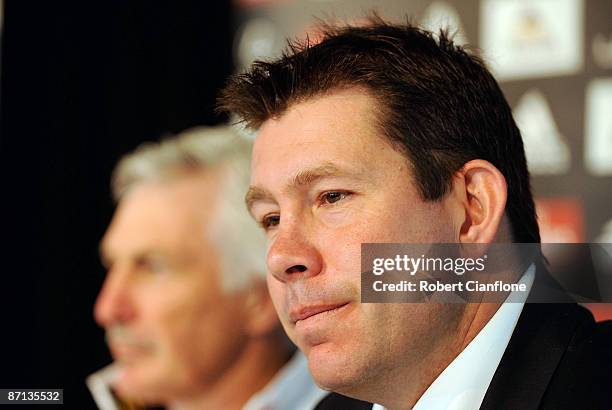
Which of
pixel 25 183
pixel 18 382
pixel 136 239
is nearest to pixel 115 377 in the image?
pixel 136 239

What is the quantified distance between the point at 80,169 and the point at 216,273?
0.72 meters

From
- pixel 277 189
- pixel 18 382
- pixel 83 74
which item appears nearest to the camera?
pixel 277 189

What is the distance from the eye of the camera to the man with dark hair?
938 mm

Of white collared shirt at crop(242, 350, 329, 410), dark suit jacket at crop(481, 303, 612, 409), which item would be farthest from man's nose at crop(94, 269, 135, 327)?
dark suit jacket at crop(481, 303, 612, 409)

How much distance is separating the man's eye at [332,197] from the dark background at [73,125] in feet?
4.46

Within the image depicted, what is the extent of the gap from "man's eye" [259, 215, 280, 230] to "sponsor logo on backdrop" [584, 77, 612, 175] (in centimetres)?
Answer: 96

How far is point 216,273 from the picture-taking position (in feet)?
5.92

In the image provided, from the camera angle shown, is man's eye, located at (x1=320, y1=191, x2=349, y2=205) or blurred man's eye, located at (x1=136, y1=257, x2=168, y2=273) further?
blurred man's eye, located at (x1=136, y1=257, x2=168, y2=273)

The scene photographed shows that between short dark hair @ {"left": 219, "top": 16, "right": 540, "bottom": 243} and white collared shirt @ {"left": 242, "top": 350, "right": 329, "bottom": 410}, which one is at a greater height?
short dark hair @ {"left": 219, "top": 16, "right": 540, "bottom": 243}

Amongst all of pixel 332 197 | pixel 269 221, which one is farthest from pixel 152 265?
pixel 332 197

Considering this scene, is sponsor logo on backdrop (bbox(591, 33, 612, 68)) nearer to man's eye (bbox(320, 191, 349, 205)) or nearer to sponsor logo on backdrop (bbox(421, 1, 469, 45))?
sponsor logo on backdrop (bbox(421, 1, 469, 45))

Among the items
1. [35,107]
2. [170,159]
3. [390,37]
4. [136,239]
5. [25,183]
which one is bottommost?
[390,37]

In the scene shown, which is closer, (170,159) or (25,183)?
(170,159)

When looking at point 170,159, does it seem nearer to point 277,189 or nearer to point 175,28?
point 175,28
